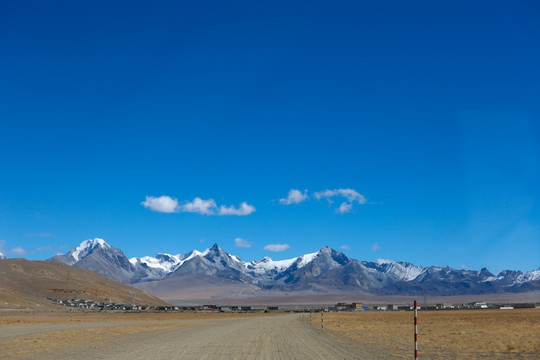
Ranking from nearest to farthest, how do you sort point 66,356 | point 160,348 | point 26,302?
point 66,356
point 160,348
point 26,302

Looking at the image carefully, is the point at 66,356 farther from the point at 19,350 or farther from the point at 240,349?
the point at 240,349

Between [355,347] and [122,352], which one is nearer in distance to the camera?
[122,352]

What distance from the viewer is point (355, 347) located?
2814cm

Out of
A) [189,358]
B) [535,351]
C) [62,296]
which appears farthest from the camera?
[62,296]

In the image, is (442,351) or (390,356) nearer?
(390,356)

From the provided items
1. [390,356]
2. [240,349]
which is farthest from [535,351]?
[240,349]

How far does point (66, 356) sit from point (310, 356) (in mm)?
10975

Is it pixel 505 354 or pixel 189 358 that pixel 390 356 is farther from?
pixel 189 358

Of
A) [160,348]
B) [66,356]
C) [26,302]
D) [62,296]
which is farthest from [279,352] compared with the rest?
[62,296]

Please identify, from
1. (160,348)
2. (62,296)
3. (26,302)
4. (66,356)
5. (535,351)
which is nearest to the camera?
(66,356)

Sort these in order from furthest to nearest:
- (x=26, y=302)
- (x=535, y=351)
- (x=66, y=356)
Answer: (x=26, y=302) < (x=535, y=351) < (x=66, y=356)

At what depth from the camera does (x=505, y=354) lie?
79.7 ft

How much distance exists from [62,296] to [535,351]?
A: 658 feet

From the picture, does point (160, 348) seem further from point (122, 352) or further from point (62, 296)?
point (62, 296)
